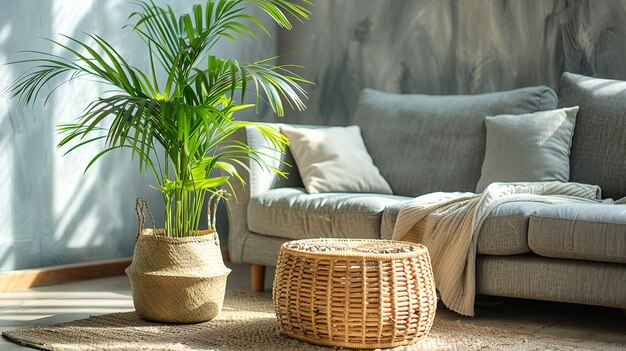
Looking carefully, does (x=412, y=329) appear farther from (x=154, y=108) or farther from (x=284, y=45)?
(x=284, y=45)

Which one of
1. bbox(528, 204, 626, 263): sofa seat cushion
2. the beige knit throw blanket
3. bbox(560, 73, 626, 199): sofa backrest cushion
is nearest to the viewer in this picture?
bbox(528, 204, 626, 263): sofa seat cushion

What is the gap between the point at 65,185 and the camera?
412 centimetres

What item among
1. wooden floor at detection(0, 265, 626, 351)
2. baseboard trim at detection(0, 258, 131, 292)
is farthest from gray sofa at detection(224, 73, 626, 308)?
baseboard trim at detection(0, 258, 131, 292)

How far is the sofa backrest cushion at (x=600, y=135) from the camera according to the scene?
3496 millimetres

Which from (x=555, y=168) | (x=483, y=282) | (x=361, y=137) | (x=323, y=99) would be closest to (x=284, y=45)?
(x=323, y=99)

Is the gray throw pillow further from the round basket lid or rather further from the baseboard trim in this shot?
the baseboard trim

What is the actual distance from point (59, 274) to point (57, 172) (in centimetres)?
46

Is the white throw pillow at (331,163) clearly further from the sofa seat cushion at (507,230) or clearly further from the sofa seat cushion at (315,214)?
the sofa seat cushion at (507,230)

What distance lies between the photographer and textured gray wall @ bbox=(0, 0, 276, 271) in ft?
12.8

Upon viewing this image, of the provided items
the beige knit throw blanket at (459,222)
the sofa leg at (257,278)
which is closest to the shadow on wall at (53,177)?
the sofa leg at (257,278)

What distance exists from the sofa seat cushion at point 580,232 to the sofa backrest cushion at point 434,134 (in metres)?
0.84

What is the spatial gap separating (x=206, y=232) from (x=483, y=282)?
39.0 inches

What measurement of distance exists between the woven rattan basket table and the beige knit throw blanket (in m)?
0.43

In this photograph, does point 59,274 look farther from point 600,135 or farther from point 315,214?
point 600,135
